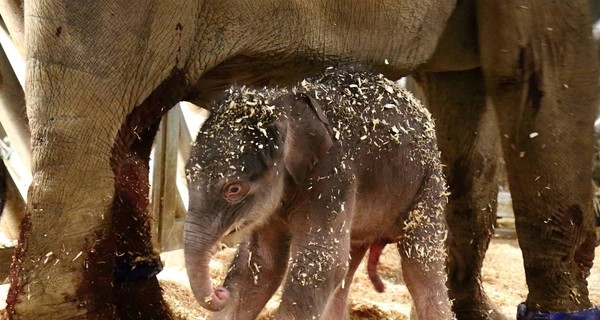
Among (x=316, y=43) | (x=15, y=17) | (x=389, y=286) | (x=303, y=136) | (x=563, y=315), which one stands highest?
(x=15, y=17)

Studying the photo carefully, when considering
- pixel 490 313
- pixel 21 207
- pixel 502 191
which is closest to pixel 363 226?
pixel 490 313

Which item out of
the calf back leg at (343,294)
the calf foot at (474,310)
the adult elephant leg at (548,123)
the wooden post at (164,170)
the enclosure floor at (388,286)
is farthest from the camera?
the wooden post at (164,170)

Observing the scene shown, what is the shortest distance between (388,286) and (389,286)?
0.04 ft

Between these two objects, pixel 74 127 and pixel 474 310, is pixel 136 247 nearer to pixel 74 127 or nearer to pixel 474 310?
pixel 74 127

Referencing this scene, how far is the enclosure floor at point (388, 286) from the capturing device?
3980 mm

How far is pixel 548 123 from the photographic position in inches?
138

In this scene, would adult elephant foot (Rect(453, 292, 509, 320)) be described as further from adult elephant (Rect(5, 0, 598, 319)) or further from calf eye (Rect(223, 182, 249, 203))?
calf eye (Rect(223, 182, 249, 203))

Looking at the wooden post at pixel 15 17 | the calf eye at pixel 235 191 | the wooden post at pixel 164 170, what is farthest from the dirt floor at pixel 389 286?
the wooden post at pixel 15 17

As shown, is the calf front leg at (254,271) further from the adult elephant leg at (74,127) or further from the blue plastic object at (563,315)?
the blue plastic object at (563,315)

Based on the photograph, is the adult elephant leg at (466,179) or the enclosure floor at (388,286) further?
the adult elephant leg at (466,179)

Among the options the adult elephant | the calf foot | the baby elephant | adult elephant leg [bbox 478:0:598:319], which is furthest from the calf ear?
the calf foot

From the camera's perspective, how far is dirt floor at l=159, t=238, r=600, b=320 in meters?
4.00

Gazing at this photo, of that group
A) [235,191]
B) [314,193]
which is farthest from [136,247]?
[235,191]

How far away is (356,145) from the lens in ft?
8.81
